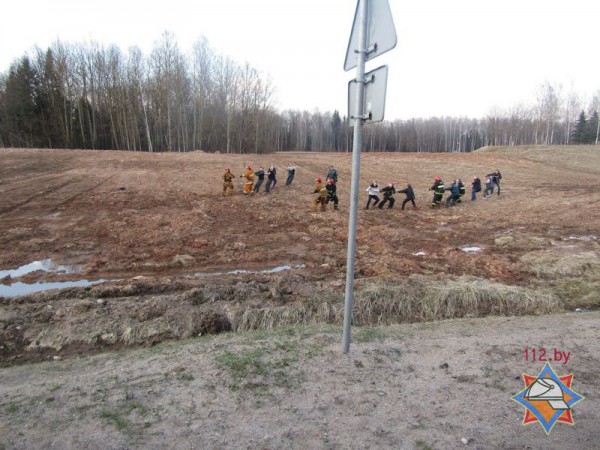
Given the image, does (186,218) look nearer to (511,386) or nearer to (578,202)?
(511,386)

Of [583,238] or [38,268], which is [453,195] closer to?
[583,238]

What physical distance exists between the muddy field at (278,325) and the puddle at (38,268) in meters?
0.07

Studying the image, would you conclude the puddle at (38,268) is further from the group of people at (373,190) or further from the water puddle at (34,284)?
the group of people at (373,190)

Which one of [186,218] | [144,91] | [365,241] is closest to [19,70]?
[144,91]

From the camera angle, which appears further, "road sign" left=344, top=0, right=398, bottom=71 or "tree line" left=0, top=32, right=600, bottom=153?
"tree line" left=0, top=32, right=600, bottom=153

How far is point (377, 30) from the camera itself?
10.4ft

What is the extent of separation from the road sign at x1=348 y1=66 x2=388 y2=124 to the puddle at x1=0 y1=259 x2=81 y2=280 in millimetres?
8444

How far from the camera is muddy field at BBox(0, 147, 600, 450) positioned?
2938mm

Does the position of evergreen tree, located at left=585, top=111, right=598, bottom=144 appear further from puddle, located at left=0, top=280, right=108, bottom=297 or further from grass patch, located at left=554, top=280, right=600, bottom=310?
puddle, located at left=0, top=280, right=108, bottom=297

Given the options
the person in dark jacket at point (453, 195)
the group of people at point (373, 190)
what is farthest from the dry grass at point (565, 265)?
the person in dark jacket at point (453, 195)

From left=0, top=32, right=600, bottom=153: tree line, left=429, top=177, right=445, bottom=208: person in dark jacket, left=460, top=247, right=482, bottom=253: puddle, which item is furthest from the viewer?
left=0, top=32, right=600, bottom=153: tree line

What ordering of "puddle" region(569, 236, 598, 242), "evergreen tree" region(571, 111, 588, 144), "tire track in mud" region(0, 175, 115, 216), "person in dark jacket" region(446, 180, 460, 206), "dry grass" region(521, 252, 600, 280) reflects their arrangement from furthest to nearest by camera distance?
"evergreen tree" region(571, 111, 588, 144), "person in dark jacket" region(446, 180, 460, 206), "tire track in mud" region(0, 175, 115, 216), "puddle" region(569, 236, 598, 242), "dry grass" region(521, 252, 600, 280)

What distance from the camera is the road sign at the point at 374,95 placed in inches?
123

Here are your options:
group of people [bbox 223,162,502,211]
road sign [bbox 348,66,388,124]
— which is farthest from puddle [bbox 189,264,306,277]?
group of people [bbox 223,162,502,211]
